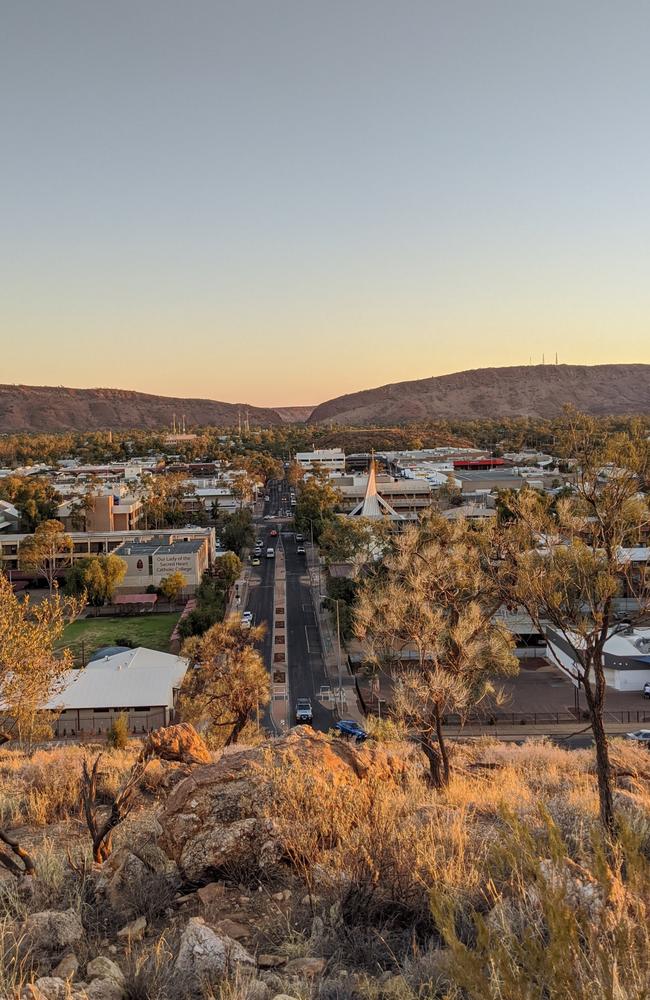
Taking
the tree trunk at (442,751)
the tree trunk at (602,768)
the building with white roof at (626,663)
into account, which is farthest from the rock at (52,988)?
the building with white roof at (626,663)

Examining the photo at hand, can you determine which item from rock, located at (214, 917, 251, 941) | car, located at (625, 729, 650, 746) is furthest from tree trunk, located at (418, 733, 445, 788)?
car, located at (625, 729, 650, 746)

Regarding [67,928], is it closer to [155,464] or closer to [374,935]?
[374,935]

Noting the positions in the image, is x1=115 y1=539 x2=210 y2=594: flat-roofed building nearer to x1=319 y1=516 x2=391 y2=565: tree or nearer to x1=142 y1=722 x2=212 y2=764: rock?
x1=319 y1=516 x2=391 y2=565: tree

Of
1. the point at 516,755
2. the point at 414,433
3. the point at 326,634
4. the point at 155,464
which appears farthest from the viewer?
the point at 414,433

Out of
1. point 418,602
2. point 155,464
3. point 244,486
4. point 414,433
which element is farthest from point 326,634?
point 414,433

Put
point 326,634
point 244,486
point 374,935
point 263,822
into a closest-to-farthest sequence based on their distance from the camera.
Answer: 1. point 374,935
2. point 263,822
3. point 326,634
4. point 244,486

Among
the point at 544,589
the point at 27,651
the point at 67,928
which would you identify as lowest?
the point at 67,928
